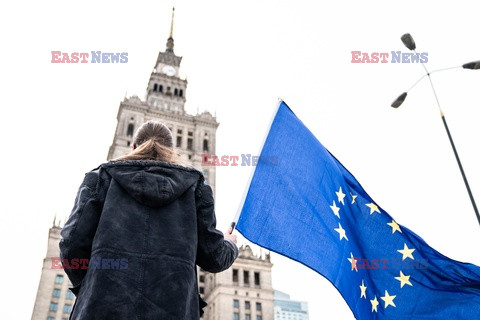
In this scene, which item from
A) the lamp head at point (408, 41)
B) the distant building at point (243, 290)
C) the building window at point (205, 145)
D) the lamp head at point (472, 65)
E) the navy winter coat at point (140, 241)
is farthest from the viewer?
the building window at point (205, 145)

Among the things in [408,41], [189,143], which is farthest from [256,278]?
[408,41]

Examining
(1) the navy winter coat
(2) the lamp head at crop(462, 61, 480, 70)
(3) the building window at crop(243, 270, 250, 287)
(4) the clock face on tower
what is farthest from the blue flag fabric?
(4) the clock face on tower

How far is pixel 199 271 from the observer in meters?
65.4

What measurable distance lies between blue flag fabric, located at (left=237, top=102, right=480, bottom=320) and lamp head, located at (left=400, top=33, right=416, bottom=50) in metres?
7.76

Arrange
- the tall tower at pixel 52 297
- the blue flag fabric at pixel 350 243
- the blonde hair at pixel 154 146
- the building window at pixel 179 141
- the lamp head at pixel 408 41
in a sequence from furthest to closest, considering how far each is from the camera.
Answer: the building window at pixel 179 141
the tall tower at pixel 52 297
the lamp head at pixel 408 41
the blue flag fabric at pixel 350 243
the blonde hair at pixel 154 146

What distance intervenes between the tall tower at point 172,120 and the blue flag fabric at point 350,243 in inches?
2353

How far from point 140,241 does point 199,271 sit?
6450 cm

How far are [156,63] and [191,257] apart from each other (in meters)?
92.2

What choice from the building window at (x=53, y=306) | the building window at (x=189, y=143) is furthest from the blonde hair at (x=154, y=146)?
the building window at (x=189, y=143)

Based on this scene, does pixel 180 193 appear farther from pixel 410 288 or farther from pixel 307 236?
pixel 410 288

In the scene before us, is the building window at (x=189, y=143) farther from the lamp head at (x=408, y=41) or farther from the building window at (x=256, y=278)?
the lamp head at (x=408, y=41)

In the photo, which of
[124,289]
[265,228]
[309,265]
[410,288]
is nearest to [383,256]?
[410,288]

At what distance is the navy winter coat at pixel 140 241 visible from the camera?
2.96m

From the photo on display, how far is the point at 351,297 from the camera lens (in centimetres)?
703
